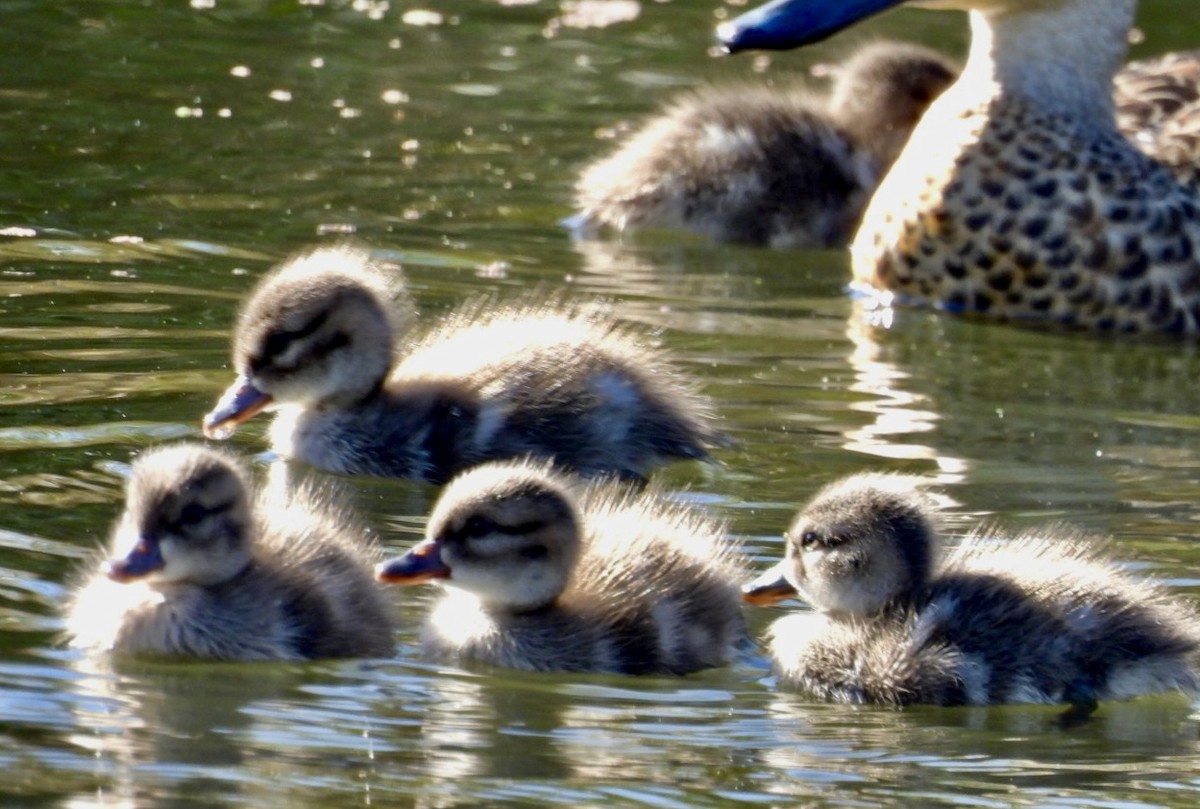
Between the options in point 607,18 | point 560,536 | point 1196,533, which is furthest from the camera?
point 607,18

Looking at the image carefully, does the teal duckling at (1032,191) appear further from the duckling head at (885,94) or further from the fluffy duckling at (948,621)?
the fluffy duckling at (948,621)

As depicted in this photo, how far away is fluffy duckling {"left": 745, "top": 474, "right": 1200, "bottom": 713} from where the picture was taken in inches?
163

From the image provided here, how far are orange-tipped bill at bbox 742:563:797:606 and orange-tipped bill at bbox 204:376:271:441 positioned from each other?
4.07 ft

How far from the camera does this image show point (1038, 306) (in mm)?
6949

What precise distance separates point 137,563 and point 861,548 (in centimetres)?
110

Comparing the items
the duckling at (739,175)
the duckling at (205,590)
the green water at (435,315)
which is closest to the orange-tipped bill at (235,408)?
the green water at (435,315)

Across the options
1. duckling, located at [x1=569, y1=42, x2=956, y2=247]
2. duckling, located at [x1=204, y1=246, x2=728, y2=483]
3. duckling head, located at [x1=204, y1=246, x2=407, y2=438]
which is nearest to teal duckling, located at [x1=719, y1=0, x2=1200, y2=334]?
duckling, located at [x1=569, y1=42, x2=956, y2=247]

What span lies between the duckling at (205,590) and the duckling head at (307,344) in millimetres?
958

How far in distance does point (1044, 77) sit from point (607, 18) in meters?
4.17

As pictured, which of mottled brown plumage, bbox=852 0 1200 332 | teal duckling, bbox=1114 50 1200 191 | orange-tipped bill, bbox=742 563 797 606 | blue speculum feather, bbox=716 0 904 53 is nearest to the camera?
orange-tipped bill, bbox=742 563 797 606

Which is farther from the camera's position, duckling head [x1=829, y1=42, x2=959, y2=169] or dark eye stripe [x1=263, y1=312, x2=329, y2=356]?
duckling head [x1=829, y1=42, x2=959, y2=169]

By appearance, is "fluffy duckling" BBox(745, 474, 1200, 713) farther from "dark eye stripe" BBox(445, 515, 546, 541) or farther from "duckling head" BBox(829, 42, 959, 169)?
"duckling head" BBox(829, 42, 959, 169)

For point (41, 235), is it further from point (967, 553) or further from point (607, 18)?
point (607, 18)

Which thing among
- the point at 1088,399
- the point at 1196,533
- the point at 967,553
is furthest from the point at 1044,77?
the point at 967,553
